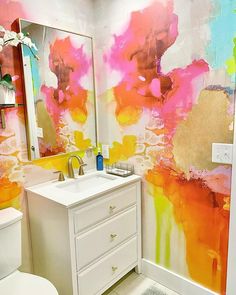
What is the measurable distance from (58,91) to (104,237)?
3.81ft

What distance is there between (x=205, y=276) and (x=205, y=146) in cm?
94

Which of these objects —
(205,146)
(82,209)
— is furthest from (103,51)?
(82,209)

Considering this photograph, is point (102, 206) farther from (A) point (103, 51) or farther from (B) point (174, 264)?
(A) point (103, 51)

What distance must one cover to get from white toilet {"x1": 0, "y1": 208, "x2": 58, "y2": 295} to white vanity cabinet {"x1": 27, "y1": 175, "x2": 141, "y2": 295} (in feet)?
0.61

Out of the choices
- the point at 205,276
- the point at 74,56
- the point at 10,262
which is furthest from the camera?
the point at 74,56

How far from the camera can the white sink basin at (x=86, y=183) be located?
1916mm

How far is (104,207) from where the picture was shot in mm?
1705

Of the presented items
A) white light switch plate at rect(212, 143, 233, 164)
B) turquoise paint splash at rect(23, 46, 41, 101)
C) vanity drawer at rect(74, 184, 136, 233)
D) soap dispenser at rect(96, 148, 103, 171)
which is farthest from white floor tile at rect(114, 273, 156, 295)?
turquoise paint splash at rect(23, 46, 41, 101)

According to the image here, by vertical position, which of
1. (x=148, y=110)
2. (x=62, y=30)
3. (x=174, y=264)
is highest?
(x=62, y=30)

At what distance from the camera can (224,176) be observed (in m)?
1.55

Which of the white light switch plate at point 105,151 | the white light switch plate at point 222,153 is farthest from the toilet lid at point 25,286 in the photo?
the white light switch plate at point 222,153

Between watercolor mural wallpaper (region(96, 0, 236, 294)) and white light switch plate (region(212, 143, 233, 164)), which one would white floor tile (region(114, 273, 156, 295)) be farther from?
white light switch plate (region(212, 143, 233, 164))

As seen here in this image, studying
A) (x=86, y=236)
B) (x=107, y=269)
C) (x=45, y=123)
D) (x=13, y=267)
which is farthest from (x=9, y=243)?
(x=45, y=123)

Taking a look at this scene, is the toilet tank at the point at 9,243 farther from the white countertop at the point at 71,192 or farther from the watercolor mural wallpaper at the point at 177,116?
the watercolor mural wallpaper at the point at 177,116
